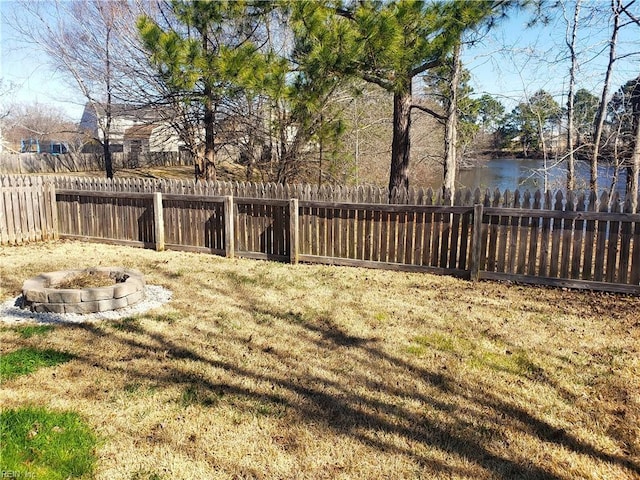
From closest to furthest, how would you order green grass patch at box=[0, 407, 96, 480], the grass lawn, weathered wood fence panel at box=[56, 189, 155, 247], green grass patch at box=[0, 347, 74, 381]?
green grass patch at box=[0, 407, 96, 480] → the grass lawn → green grass patch at box=[0, 347, 74, 381] → weathered wood fence panel at box=[56, 189, 155, 247]

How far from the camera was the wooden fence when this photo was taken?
6152 millimetres

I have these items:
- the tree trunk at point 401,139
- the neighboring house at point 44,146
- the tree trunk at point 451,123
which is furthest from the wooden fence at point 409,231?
the neighboring house at point 44,146

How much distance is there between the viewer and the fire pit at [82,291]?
5148 mm

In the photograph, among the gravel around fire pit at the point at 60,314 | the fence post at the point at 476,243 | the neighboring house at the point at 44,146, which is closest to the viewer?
the gravel around fire pit at the point at 60,314

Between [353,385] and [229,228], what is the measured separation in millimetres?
5297

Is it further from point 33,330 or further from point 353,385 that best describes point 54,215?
point 353,385

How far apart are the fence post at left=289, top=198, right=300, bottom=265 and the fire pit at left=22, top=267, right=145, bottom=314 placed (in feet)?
9.09

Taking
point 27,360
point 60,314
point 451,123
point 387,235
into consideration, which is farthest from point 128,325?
point 451,123

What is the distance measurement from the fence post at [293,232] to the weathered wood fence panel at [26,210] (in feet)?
18.7

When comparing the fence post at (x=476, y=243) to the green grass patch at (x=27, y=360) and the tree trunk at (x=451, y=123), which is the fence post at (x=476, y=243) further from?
the green grass patch at (x=27, y=360)

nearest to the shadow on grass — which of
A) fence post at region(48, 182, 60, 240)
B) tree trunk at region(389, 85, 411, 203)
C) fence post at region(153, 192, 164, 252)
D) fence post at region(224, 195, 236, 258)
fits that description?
fence post at region(224, 195, 236, 258)

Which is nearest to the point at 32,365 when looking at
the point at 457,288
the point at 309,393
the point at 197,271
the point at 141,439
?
the point at 141,439

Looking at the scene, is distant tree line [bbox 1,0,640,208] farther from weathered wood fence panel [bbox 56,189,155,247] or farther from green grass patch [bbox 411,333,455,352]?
green grass patch [bbox 411,333,455,352]

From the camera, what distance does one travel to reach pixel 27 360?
13.1 ft
